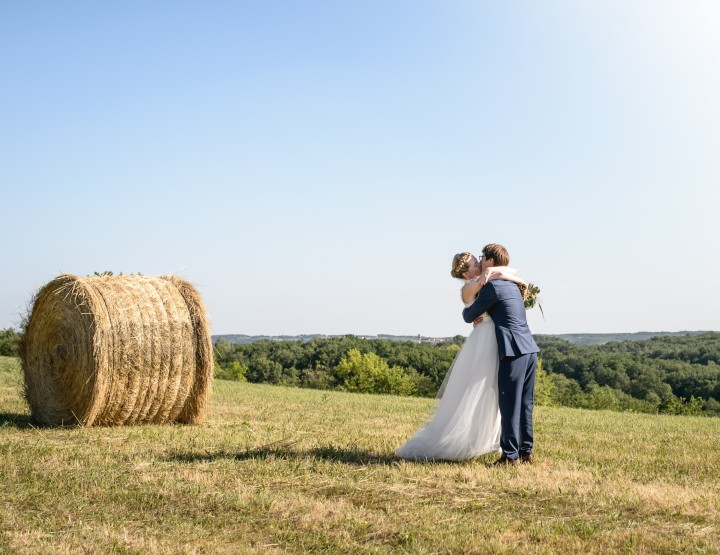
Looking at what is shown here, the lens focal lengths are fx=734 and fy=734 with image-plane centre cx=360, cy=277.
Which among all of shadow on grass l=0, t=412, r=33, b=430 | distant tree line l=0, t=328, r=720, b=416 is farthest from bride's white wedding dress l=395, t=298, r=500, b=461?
distant tree line l=0, t=328, r=720, b=416

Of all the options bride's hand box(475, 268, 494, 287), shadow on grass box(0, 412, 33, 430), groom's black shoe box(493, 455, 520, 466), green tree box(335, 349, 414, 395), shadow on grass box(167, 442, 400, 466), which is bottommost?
green tree box(335, 349, 414, 395)

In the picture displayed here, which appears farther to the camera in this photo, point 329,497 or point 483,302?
point 483,302

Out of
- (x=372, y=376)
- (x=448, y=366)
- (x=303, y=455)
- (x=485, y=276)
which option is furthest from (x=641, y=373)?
(x=303, y=455)

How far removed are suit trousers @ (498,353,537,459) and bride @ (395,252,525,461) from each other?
0.66ft

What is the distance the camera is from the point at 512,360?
26.6ft

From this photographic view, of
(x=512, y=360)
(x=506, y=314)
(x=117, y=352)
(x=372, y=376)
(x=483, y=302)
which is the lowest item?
(x=372, y=376)

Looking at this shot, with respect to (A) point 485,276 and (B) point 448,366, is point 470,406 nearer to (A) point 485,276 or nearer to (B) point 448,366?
(A) point 485,276

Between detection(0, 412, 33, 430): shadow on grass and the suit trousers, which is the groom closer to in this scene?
the suit trousers

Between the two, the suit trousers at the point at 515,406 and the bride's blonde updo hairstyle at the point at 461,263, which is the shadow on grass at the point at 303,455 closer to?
the suit trousers at the point at 515,406

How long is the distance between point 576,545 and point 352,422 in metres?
7.88

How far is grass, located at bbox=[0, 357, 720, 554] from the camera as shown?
5.02m

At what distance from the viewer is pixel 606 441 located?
10.9m

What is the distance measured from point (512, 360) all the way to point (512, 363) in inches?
1.3

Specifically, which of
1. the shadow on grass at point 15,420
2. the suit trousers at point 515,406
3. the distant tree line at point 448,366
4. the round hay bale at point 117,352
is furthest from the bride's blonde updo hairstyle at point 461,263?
the distant tree line at point 448,366
